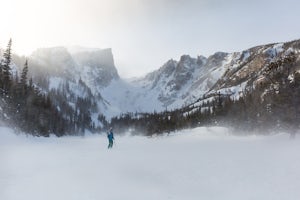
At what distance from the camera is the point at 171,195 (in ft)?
49.4

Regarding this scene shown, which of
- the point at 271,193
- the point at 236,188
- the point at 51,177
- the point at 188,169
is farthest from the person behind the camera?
the point at 188,169

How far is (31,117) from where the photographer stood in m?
101

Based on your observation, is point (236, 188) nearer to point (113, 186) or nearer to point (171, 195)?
point (171, 195)

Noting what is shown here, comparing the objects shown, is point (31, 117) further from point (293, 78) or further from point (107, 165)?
point (107, 165)

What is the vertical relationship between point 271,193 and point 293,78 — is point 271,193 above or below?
below

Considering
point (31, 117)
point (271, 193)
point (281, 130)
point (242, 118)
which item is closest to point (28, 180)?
point (271, 193)

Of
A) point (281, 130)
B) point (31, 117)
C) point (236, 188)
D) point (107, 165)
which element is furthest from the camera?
point (31, 117)

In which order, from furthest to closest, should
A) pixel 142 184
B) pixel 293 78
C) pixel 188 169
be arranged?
1. pixel 293 78
2. pixel 188 169
3. pixel 142 184

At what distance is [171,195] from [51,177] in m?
6.74

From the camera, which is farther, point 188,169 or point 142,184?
point 188,169

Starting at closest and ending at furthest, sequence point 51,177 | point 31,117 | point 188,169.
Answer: point 51,177, point 188,169, point 31,117

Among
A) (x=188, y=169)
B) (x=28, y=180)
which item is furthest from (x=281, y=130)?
(x=28, y=180)

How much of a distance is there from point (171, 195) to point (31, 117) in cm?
9284

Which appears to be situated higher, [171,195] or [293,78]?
[293,78]
